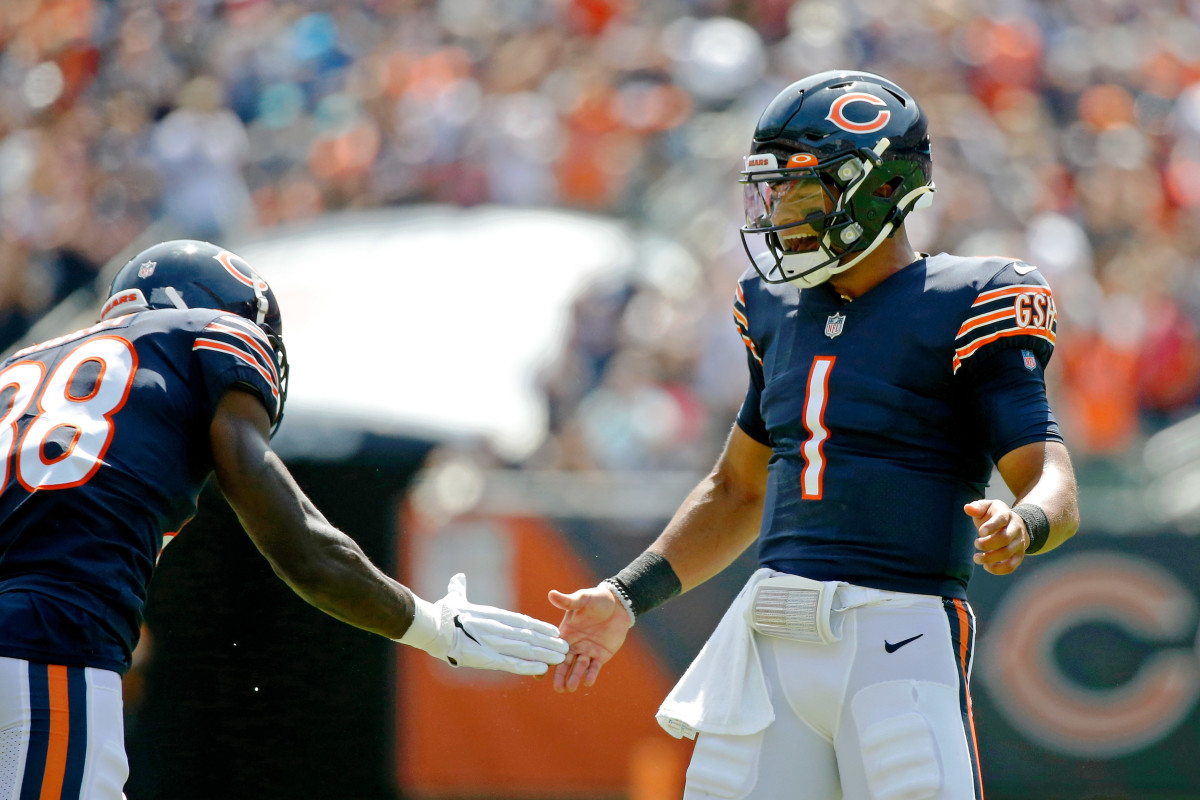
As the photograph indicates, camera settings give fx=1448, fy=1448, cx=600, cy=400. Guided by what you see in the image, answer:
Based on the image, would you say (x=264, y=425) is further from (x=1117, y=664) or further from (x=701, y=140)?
(x=701, y=140)

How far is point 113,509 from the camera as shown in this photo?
2.84m

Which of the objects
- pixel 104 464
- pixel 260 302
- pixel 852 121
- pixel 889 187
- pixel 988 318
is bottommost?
pixel 104 464

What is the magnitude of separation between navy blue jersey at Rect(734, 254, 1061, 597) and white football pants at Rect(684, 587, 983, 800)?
10 cm

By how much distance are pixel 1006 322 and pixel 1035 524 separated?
0.46m

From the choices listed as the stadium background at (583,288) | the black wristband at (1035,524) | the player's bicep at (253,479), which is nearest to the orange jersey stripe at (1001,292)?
the black wristband at (1035,524)

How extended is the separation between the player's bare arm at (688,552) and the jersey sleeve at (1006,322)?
0.70 meters

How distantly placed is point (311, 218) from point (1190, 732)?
6.96 m

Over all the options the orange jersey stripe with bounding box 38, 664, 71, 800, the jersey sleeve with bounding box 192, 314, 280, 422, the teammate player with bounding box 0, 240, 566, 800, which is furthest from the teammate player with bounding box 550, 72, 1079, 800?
the orange jersey stripe with bounding box 38, 664, 71, 800

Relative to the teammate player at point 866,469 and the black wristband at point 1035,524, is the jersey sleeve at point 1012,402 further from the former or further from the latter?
the black wristband at point 1035,524

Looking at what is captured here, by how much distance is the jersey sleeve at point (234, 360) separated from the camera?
2947 millimetres

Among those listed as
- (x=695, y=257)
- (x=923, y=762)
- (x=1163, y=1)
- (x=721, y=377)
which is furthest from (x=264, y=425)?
(x=1163, y=1)

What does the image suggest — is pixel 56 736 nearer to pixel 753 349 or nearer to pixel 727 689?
pixel 727 689

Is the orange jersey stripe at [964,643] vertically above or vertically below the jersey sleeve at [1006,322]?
below

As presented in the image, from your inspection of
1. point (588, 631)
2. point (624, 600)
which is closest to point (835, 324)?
point (624, 600)
